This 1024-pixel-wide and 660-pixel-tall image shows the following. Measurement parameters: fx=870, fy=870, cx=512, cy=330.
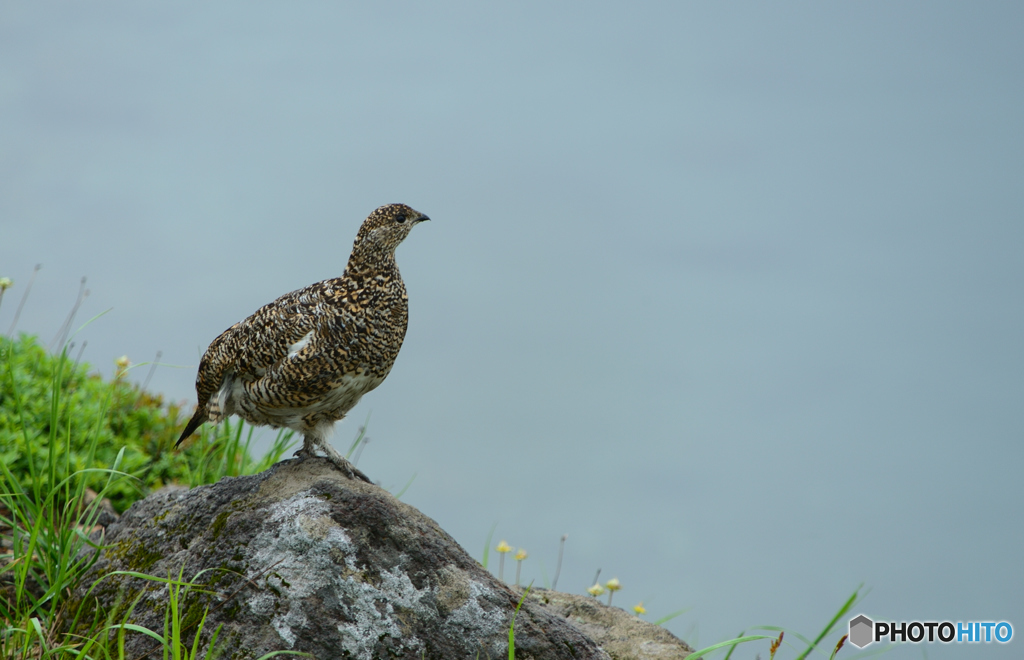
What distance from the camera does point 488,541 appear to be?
648 centimetres

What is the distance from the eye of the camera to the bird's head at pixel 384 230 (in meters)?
4.92

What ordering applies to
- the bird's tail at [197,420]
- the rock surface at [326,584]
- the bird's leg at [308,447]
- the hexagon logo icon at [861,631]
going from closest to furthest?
the rock surface at [326,584]
the hexagon logo icon at [861,631]
the bird's leg at [308,447]
the bird's tail at [197,420]

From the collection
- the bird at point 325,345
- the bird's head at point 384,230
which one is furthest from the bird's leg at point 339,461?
the bird's head at point 384,230

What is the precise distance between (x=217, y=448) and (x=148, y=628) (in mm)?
3543

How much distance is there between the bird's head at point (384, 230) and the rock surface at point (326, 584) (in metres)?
1.30

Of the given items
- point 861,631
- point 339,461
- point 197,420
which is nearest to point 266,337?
point 339,461

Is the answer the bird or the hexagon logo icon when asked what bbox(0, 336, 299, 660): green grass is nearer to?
the bird

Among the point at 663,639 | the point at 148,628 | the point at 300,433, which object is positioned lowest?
the point at 148,628

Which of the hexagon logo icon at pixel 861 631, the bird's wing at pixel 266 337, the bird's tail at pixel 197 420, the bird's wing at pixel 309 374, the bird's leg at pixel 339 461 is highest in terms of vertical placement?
the bird's wing at pixel 266 337

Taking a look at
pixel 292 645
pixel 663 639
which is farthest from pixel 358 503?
pixel 663 639

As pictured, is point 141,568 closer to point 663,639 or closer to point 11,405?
point 663,639

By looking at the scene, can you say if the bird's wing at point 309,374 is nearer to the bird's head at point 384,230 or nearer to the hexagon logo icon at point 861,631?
the bird's head at point 384,230

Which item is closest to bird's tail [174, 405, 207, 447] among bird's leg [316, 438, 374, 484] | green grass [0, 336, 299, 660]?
green grass [0, 336, 299, 660]

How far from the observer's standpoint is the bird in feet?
15.5
